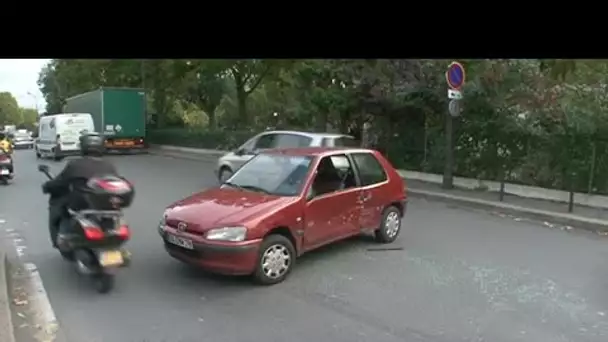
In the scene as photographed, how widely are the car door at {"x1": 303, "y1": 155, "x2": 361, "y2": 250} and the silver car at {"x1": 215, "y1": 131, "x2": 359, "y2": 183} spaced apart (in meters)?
4.32

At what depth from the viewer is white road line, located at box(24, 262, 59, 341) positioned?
15.1 feet

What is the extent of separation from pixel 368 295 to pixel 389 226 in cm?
244

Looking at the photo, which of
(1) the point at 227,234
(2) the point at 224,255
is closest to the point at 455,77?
(1) the point at 227,234

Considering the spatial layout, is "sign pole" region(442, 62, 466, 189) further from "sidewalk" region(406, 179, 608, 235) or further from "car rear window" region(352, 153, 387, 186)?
"car rear window" region(352, 153, 387, 186)

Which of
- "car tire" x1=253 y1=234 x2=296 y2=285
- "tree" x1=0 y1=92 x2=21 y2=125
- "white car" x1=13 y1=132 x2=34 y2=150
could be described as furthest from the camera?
"tree" x1=0 y1=92 x2=21 y2=125

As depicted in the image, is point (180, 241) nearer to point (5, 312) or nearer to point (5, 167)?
point (5, 312)

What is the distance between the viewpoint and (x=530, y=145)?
12594mm

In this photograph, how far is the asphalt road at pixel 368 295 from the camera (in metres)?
4.62

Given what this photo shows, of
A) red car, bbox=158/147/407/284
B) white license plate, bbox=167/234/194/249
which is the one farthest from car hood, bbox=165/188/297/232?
white license plate, bbox=167/234/194/249

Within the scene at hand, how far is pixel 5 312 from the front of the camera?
4691mm

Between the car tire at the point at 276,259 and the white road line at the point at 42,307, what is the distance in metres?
1.98

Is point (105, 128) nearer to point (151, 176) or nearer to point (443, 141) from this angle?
point (151, 176)
